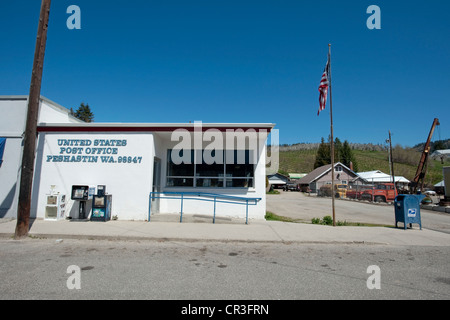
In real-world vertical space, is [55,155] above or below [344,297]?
above

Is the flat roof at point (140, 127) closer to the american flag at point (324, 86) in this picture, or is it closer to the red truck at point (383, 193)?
the american flag at point (324, 86)

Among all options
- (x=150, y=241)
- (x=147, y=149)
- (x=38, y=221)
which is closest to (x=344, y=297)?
(x=150, y=241)

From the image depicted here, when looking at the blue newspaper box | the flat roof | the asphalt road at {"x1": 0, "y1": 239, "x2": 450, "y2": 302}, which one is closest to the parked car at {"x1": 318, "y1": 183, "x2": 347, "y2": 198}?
the blue newspaper box

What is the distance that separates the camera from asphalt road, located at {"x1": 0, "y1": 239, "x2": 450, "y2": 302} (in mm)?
4004

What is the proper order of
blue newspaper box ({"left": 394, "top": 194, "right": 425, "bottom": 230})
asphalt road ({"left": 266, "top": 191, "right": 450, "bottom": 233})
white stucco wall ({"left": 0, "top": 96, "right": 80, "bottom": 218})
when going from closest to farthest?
blue newspaper box ({"left": 394, "top": 194, "right": 425, "bottom": 230}) < white stucco wall ({"left": 0, "top": 96, "right": 80, "bottom": 218}) < asphalt road ({"left": 266, "top": 191, "right": 450, "bottom": 233})

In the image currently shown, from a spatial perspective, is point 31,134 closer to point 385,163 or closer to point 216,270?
point 216,270

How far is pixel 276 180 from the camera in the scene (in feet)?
224

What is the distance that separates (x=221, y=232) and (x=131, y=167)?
4.78m

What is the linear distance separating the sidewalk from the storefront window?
2.25 metres

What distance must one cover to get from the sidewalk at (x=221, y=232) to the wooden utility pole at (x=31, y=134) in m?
0.61

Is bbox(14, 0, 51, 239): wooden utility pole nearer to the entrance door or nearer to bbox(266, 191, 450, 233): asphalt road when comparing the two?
the entrance door
